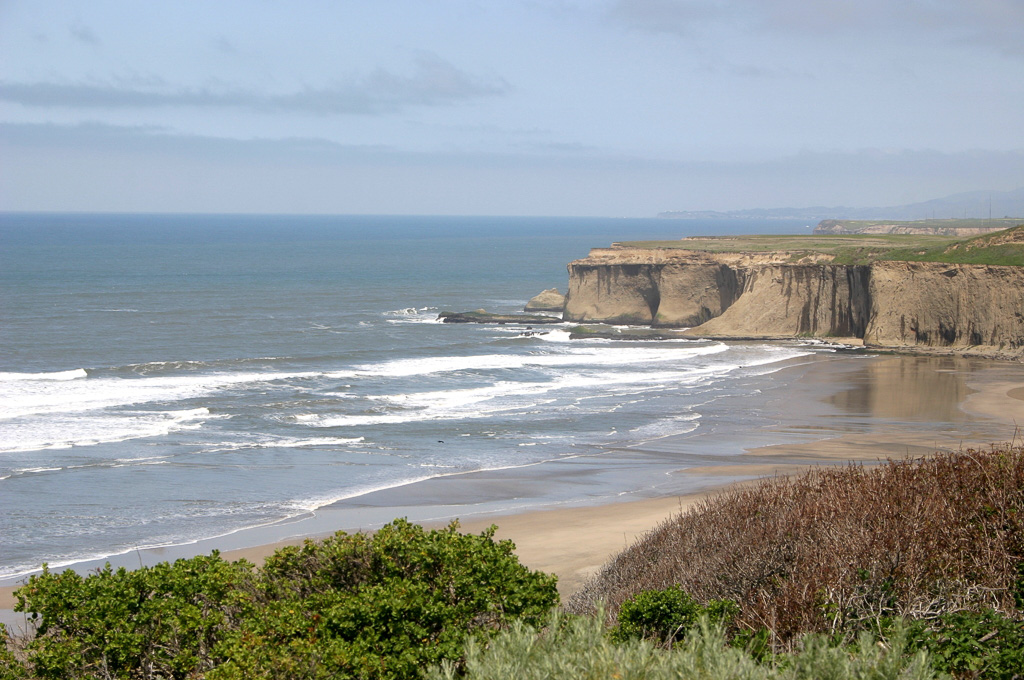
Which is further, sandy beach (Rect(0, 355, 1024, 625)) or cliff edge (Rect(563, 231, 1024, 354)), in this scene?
cliff edge (Rect(563, 231, 1024, 354))

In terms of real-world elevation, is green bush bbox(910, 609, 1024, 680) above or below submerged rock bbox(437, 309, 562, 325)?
above

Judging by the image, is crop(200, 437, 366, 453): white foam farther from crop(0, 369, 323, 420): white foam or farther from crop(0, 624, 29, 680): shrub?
crop(0, 624, 29, 680): shrub

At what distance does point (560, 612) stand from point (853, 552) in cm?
350

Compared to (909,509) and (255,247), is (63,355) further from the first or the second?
(255,247)

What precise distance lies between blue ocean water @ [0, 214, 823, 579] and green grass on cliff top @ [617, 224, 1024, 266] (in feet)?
27.7

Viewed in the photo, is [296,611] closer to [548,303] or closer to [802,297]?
[802,297]

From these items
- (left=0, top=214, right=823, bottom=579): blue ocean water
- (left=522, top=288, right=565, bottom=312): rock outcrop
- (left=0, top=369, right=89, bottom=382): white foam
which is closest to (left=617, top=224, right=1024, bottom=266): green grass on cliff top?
(left=522, top=288, right=565, bottom=312): rock outcrop

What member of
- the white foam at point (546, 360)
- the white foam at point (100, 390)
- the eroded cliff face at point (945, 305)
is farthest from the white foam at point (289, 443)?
the eroded cliff face at point (945, 305)

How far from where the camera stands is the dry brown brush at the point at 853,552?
1045 centimetres

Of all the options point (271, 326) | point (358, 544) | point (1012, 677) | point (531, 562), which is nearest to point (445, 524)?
point (531, 562)

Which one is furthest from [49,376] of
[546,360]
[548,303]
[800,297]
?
[800,297]

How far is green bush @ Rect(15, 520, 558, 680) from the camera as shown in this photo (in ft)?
30.5

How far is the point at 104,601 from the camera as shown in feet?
33.3

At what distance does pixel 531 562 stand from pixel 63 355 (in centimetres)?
3929
